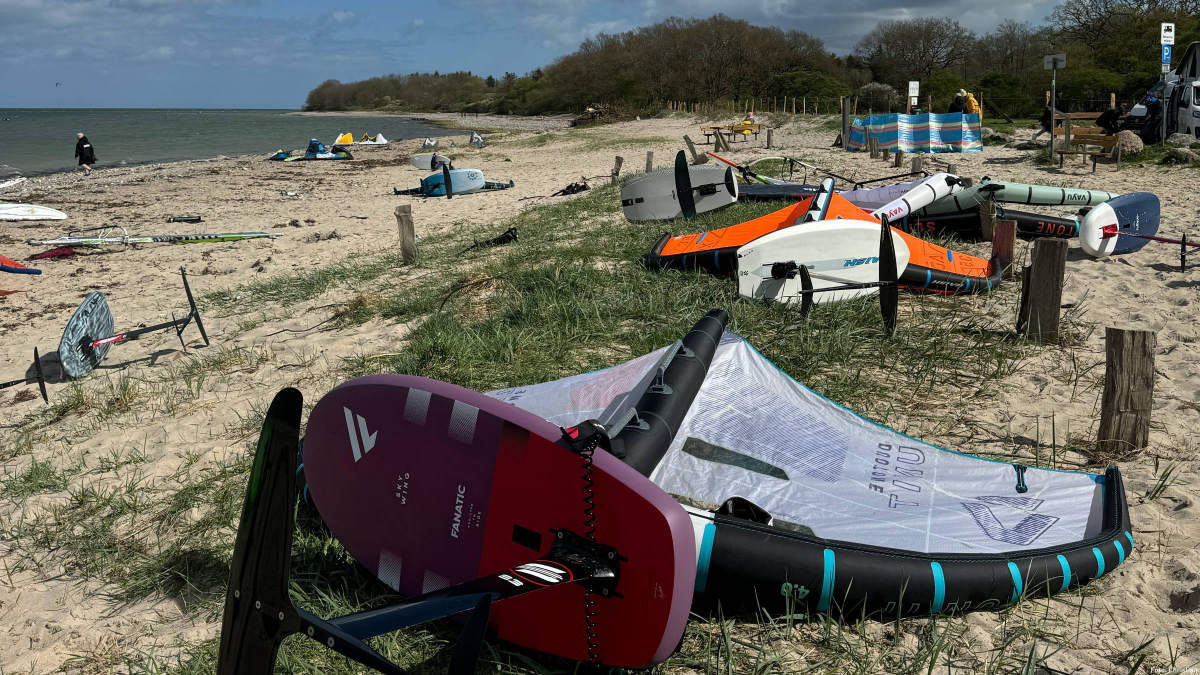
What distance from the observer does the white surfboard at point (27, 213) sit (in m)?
15.5

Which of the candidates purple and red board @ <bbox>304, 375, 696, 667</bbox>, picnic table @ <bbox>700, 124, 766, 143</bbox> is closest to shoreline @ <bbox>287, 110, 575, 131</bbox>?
picnic table @ <bbox>700, 124, 766, 143</bbox>

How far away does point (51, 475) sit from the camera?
14.0ft

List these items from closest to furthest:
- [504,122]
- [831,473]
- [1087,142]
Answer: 1. [831,473]
2. [1087,142]
3. [504,122]

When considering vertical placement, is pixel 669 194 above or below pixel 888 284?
above

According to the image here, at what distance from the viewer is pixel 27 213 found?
15664mm

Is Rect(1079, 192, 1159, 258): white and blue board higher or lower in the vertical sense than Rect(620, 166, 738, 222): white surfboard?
lower

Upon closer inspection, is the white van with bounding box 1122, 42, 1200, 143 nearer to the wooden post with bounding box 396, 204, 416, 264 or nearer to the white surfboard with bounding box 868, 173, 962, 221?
the white surfboard with bounding box 868, 173, 962, 221

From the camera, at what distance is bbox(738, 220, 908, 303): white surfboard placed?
6.25m

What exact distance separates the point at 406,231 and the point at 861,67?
50603 millimetres

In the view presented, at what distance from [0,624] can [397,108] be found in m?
119

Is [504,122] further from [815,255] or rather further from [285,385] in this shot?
[285,385]

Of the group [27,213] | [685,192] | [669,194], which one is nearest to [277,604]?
[685,192]

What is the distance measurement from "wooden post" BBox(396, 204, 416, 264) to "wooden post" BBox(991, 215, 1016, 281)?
21.6ft

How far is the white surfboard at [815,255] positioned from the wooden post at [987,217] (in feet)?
9.34
